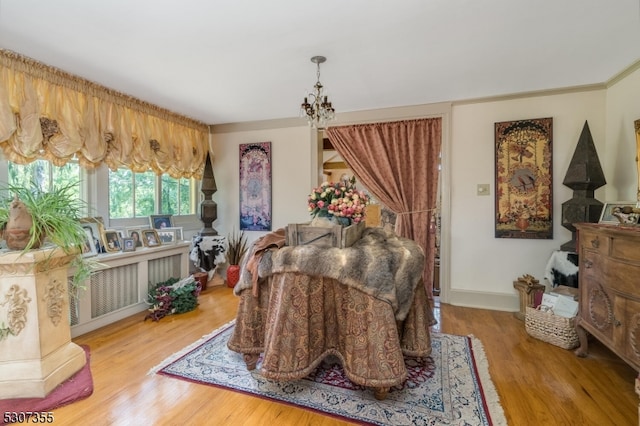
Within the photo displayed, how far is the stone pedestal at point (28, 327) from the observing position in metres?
1.78

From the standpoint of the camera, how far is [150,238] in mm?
3400

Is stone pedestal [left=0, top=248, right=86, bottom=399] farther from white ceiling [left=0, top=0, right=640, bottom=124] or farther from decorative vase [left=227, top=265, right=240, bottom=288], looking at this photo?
decorative vase [left=227, top=265, right=240, bottom=288]

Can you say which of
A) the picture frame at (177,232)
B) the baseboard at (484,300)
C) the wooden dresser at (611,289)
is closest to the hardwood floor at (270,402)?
the wooden dresser at (611,289)

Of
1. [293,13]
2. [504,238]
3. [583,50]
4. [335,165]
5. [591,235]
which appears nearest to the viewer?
[293,13]

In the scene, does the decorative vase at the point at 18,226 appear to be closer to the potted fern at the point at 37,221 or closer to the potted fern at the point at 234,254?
the potted fern at the point at 37,221

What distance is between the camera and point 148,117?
3486 mm

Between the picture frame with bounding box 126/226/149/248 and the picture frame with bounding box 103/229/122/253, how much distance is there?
134mm

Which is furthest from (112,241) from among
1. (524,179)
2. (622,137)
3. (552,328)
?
(622,137)

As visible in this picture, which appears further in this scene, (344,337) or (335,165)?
(335,165)

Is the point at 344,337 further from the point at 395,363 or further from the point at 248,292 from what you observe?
the point at 248,292

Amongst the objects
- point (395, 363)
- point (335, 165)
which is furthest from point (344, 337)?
point (335, 165)

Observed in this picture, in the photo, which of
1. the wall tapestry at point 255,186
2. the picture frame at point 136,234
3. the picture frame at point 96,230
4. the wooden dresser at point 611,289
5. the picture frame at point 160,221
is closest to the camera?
the wooden dresser at point 611,289

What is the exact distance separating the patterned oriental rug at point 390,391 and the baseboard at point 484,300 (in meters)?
1.09

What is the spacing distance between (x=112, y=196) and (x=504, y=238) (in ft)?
13.7
